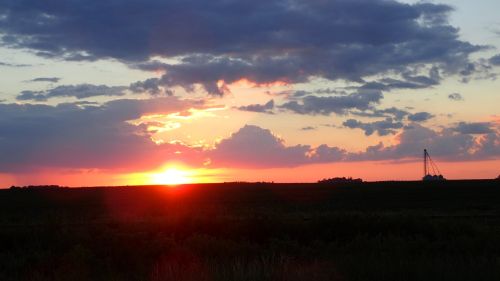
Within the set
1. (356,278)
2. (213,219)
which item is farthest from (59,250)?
(356,278)

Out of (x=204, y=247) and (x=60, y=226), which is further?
(x=60, y=226)

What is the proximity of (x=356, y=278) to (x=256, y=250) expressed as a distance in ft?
33.8

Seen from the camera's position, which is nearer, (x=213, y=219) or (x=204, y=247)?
(x=204, y=247)

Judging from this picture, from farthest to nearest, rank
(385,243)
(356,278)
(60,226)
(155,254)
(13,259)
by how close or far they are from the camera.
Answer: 1. (60,226)
2. (385,243)
3. (155,254)
4. (13,259)
5. (356,278)

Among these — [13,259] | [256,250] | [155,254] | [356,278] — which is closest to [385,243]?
[256,250]

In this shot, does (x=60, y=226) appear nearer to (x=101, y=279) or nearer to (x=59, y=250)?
(x=59, y=250)

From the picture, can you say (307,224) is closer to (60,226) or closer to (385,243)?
(385,243)

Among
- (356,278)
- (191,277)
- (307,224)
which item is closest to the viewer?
(191,277)

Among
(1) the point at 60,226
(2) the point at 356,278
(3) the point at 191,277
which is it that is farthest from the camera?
(1) the point at 60,226

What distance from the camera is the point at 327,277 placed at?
14.3 metres

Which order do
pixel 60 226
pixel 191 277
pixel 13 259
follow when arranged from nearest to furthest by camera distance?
pixel 191 277, pixel 13 259, pixel 60 226

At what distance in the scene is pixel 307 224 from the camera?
33.0 meters

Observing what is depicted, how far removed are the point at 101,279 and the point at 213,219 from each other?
61.0ft

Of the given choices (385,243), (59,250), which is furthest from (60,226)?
(385,243)
